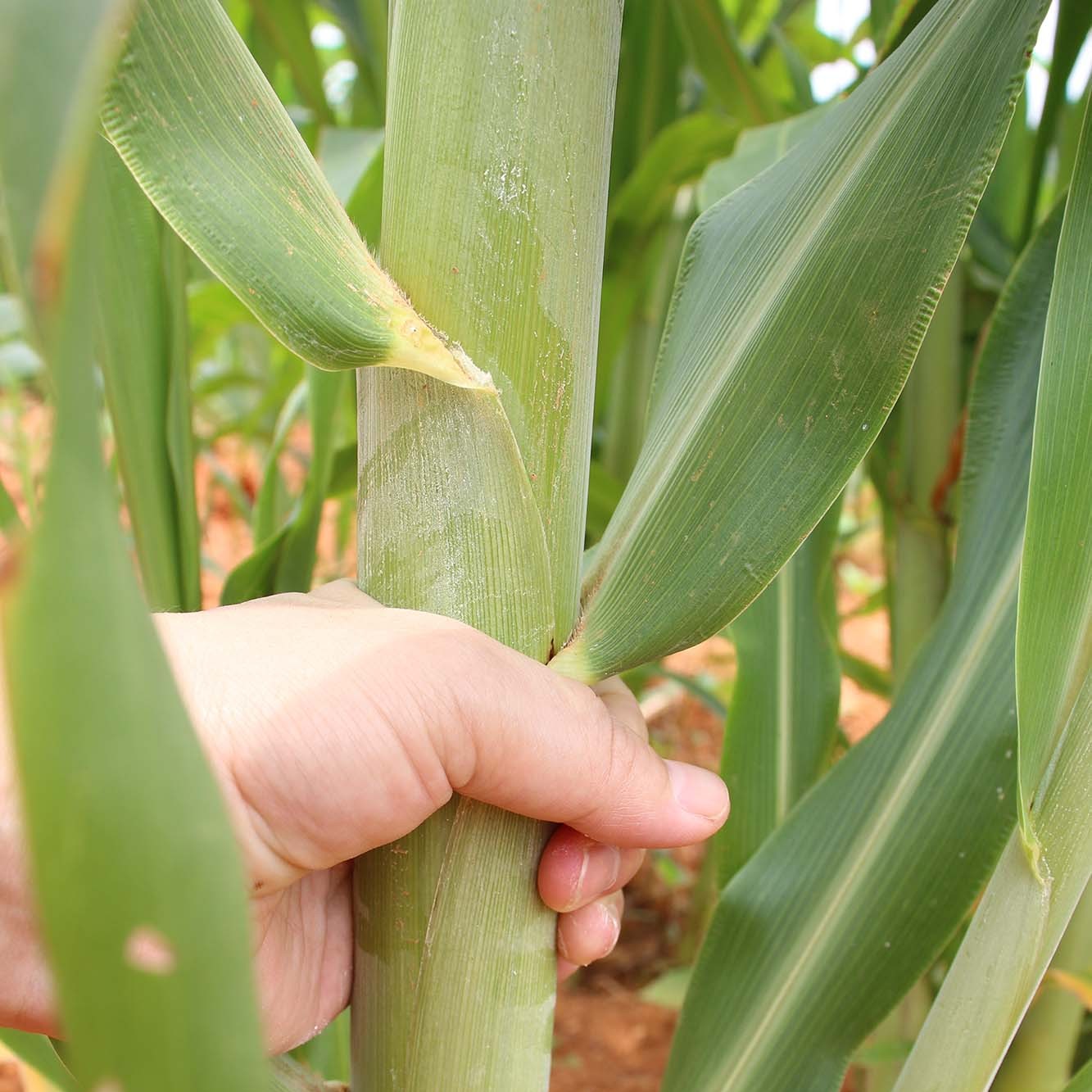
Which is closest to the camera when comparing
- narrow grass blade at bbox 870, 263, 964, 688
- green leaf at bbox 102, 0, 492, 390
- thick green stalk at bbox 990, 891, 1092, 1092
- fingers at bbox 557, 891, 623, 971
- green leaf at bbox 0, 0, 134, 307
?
green leaf at bbox 0, 0, 134, 307

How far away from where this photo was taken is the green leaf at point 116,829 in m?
0.13

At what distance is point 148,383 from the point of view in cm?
46

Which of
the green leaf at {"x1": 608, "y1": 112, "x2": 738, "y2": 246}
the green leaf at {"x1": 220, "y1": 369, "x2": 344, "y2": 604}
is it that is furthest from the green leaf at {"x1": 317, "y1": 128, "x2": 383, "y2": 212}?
the green leaf at {"x1": 608, "y1": 112, "x2": 738, "y2": 246}

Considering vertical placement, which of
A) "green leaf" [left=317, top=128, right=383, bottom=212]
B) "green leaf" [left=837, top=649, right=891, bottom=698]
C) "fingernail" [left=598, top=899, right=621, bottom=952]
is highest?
"green leaf" [left=317, top=128, right=383, bottom=212]

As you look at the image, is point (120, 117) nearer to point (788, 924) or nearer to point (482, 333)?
point (482, 333)

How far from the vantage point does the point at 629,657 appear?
0.32 meters

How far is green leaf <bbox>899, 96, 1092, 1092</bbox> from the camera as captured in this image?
0.31 meters

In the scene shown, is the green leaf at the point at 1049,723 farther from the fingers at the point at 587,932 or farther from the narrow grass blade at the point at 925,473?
the narrow grass blade at the point at 925,473

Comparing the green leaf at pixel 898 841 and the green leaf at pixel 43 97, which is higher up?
the green leaf at pixel 43 97

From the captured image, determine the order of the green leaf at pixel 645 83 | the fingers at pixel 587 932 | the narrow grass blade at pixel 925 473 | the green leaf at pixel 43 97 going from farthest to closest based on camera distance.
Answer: the green leaf at pixel 645 83 → the narrow grass blade at pixel 925 473 → the fingers at pixel 587 932 → the green leaf at pixel 43 97

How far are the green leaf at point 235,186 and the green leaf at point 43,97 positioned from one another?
145 millimetres

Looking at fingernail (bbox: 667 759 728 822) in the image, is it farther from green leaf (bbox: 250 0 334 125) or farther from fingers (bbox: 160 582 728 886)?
green leaf (bbox: 250 0 334 125)

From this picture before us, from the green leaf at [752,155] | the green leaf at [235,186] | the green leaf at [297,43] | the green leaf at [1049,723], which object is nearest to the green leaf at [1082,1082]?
the green leaf at [1049,723]

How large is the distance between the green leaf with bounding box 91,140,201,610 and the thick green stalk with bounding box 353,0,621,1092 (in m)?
0.18
